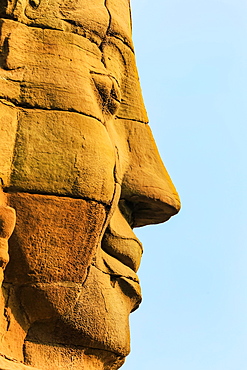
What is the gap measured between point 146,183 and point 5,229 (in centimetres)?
130

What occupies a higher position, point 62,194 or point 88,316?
point 62,194

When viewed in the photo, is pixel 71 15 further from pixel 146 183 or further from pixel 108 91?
pixel 146 183

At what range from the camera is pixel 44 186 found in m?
7.14

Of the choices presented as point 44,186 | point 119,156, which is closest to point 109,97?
point 119,156

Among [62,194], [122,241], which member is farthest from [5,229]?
[122,241]

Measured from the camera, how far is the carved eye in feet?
25.0

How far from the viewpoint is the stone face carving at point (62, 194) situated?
7.13m

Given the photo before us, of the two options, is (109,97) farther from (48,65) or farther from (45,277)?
(45,277)

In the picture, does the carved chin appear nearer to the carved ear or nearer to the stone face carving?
the stone face carving

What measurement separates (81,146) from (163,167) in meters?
1.07

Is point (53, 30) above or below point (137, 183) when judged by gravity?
above

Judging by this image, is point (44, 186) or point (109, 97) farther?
point (109, 97)

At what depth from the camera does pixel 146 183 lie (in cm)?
795

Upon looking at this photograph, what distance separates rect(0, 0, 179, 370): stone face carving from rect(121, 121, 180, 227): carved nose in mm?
21
